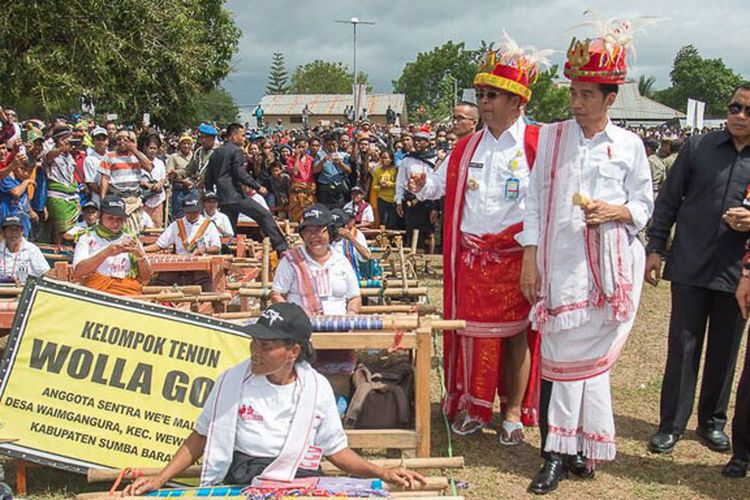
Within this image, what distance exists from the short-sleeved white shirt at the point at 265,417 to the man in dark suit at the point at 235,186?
6056 mm

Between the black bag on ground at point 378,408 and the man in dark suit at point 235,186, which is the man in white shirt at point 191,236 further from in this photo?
the black bag on ground at point 378,408

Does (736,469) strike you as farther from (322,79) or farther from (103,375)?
(322,79)

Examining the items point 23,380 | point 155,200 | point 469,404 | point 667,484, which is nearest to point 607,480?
point 667,484

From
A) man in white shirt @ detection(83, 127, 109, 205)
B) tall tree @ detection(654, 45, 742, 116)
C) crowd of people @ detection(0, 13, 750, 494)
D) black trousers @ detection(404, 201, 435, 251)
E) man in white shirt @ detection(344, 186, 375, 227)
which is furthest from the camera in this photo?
tall tree @ detection(654, 45, 742, 116)

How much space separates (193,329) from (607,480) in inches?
95.8

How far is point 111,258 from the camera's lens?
6156 mm

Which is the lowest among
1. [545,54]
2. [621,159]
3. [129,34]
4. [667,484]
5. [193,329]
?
[667,484]

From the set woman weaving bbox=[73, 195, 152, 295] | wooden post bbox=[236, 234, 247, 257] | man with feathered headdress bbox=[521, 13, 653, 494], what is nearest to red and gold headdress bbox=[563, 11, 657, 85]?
man with feathered headdress bbox=[521, 13, 653, 494]

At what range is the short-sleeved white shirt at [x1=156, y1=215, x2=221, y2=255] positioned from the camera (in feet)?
26.4

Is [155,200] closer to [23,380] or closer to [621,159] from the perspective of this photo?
[23,380]

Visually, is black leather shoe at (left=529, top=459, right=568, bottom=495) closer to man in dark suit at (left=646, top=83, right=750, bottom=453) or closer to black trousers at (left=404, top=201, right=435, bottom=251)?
man in dark suit at (left=646, top=83, right=750, bottom=453)

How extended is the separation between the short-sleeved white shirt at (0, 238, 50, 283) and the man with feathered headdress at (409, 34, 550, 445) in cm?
360

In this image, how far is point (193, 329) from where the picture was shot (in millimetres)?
4320

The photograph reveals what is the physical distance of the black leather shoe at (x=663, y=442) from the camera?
476 cm
